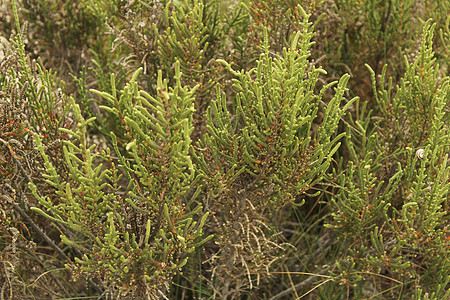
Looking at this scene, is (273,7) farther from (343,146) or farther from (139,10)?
(343,146)

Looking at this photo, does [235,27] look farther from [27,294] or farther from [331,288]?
[27,294]

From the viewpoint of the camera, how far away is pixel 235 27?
2383 millimetres

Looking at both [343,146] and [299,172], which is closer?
[299,172]

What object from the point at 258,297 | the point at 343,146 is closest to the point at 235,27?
the point at 343,146

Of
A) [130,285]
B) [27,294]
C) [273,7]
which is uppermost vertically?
[273,7]

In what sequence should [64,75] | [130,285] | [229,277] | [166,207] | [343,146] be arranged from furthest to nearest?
[64,75], [343,146], [229,277], [130,285], [166,207]

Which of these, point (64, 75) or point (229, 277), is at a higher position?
point (64, 75)

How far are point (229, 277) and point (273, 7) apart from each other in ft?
4.16

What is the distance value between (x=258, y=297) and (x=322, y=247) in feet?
1.52

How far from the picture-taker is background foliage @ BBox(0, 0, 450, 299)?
4.63 feet

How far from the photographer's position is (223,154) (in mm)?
1570

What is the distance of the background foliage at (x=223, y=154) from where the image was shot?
1.41 m

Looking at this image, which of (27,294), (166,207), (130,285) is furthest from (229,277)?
(27,294)

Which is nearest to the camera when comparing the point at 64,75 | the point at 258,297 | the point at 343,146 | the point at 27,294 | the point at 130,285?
the point at 130,285
